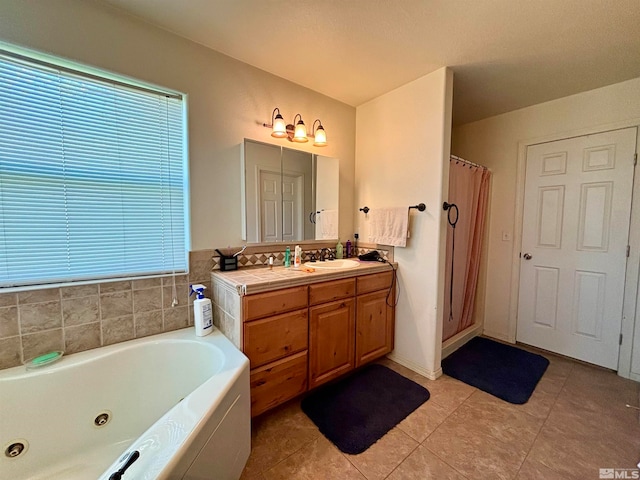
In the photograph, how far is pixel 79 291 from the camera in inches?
58.9

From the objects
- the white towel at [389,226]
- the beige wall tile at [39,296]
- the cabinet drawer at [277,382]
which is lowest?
the cabinet drawer at [277,382]

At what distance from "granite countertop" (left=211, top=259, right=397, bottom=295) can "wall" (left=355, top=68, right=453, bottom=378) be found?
0.41 metres

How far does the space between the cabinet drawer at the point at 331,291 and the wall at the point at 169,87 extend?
0.73 meters

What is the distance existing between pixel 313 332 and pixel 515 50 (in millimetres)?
2360

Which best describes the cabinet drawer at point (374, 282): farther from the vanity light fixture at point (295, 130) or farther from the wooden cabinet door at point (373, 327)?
the vanity light fixture at point (295, 130)

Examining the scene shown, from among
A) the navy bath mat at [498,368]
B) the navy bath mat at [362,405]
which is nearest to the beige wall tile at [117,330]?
the navy bath mat at [362,405]

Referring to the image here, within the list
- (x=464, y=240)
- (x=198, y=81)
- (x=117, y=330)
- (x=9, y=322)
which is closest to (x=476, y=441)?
(x=464, y=240)

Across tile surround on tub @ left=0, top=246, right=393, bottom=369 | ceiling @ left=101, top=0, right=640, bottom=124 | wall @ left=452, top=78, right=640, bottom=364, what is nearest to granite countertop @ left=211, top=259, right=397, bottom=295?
tile surround on tub @ left=0, top=246, right=393, bottom=369

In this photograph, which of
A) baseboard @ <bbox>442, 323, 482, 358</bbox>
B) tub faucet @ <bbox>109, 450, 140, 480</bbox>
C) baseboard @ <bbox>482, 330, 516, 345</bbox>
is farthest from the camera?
baseboard @ <bbox>482, 330, 516, 345</bbox>

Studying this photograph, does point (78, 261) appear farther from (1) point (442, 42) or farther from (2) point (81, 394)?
(1) point (442, 42)

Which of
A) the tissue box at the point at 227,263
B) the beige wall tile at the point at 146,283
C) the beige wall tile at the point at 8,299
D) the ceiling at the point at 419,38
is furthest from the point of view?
the tissue box at the point at 227,263

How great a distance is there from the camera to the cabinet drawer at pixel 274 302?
1.53 metres

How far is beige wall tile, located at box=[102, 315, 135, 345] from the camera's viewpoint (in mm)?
1580

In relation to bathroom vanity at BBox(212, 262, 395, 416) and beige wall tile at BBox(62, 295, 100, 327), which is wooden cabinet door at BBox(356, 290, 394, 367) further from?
beige wall tile at BBox(62, 295, 100, 327)
